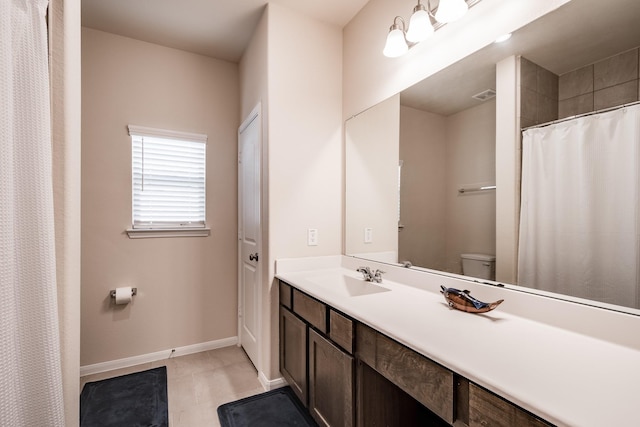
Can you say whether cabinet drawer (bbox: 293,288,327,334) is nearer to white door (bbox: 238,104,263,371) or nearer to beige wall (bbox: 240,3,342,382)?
beige wall (bbox: 240,3,342,382)

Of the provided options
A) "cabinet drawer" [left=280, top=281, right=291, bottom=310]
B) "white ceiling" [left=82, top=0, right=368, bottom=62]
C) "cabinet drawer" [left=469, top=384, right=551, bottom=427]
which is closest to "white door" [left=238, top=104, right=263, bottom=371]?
"cabinet drawer" [left=280, top=281, right=291, bottom=310]

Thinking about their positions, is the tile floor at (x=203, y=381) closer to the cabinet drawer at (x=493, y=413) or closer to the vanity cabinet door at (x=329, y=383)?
the vanity cabinet door at (x=329, y=383)

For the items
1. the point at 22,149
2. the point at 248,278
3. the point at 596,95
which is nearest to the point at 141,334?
the point at 248,278

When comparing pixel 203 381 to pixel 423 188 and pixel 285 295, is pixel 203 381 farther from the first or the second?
pixel 423 188

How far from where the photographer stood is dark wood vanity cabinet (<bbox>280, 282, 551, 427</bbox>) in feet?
2.52

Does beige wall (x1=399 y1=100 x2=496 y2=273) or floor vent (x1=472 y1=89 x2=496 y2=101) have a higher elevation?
floor vent (x1=472 y1=89 x2=496 y2=101)

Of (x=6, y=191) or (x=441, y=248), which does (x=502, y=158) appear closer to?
(x=441, y=248)

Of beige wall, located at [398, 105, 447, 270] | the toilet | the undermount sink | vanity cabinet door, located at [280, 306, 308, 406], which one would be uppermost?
beige wall, located at [398, 105, 447, 270]

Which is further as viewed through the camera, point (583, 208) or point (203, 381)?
point (203, 381)

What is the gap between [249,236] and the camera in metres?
2.51

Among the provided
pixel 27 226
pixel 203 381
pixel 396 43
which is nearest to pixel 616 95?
pixel 396 43

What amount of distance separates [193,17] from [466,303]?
8.62ft

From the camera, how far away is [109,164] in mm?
2404

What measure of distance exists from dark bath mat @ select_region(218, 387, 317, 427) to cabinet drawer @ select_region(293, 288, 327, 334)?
0.64 meters
